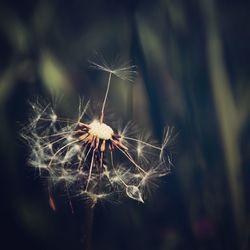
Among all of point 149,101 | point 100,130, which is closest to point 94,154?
point 100,130

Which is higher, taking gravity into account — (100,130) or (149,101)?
(149,101)

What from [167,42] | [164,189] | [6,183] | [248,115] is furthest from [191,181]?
[6,183]

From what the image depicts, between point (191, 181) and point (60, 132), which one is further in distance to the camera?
point (191, 181)

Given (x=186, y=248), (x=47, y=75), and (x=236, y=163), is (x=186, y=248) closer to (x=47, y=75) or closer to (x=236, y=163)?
(x=236, y=163)

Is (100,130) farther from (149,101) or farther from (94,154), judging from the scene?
(149,101)
